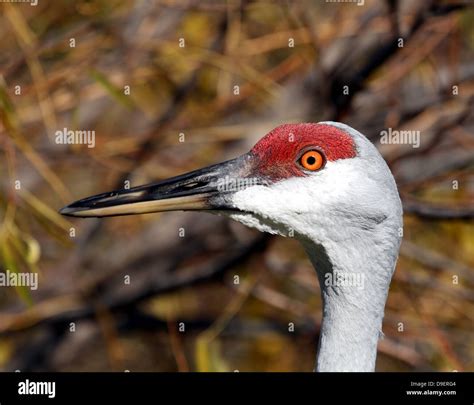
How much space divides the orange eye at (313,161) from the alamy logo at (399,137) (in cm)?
192

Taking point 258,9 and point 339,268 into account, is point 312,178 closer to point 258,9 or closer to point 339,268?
point 339,268

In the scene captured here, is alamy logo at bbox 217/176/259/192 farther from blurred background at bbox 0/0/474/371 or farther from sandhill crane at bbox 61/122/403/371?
blurred background at bbox 0/0/474/371

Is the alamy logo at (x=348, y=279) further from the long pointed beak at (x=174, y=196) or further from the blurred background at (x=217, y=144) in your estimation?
the blurred background at (x=217, y=144)

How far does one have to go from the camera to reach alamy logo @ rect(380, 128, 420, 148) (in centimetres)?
596

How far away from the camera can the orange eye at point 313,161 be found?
4.14 m

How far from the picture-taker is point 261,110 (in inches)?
272

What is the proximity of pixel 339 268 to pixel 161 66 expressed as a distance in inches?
115
